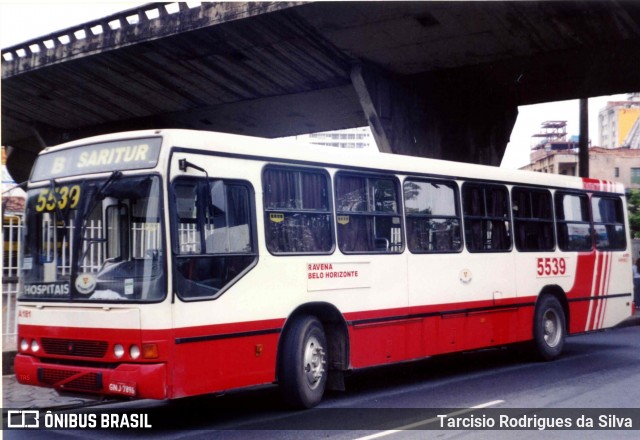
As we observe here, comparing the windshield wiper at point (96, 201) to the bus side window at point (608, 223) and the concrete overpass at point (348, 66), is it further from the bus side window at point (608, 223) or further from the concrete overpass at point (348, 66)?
the concrete overpass at point (348, 66)

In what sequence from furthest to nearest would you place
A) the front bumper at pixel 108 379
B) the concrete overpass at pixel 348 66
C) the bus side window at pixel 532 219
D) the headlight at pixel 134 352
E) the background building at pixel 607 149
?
the background building at pixel 607 149
the concrete overpass at pixel 348 66
the bus side window at pixel 532 219
the headlight at pixel 134 352
the front bumper at pixel 108 379

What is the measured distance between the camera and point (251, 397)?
9.76 meters

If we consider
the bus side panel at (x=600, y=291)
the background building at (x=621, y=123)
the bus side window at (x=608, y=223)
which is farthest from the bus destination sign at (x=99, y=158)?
the background building at (x=621, y=123)

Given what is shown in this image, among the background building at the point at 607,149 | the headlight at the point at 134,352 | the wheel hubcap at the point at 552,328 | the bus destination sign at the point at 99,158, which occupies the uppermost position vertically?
the background building at the point at 607,149

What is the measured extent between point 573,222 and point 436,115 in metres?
14.2

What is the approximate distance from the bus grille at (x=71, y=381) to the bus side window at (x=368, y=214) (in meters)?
3.27

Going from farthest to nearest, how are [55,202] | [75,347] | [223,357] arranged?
[55,202]
[223,357]
[75,347]

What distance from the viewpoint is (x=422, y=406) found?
870cm

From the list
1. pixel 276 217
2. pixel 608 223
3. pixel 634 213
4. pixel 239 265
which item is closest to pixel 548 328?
pixel 608 223

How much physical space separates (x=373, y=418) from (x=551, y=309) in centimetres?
585

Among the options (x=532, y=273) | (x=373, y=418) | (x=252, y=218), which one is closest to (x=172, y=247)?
(x=252, y=218)

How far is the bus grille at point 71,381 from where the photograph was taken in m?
7.30

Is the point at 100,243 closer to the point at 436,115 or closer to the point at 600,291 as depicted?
the point at 600,291

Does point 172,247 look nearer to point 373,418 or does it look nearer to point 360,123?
point 373,418
